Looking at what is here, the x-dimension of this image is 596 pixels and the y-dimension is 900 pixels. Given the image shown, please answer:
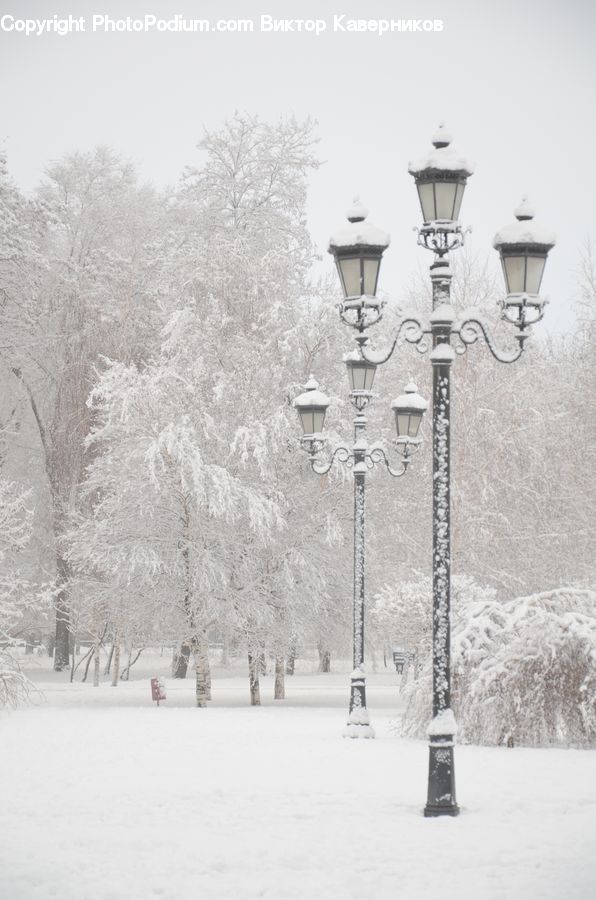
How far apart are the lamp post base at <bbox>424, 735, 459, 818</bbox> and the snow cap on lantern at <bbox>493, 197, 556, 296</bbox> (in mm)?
3362

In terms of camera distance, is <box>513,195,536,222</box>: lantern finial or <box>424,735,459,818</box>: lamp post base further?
<box>513,195,536,222</box>: lantern finial

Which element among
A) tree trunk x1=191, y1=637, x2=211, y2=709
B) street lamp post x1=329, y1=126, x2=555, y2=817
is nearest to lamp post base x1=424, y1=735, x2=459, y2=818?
street lamp post x1=329, y1=126, x2=555, y2=817

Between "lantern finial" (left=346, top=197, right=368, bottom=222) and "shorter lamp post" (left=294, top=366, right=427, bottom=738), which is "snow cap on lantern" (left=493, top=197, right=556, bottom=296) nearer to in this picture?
"lantern finial" (left=346, top=197, right=368, bottom=222)

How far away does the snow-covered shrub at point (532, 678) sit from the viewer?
12656 millimetres

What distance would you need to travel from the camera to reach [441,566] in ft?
27.5

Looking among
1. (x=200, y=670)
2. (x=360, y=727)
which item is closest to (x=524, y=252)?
(x=360, y=727)

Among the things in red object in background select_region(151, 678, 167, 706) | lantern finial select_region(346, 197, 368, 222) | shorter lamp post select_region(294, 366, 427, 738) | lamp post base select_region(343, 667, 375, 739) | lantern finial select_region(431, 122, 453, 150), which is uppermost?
lantern finial select_region(431, 122, 453, 150)

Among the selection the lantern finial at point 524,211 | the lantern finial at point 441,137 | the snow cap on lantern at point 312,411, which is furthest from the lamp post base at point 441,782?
the snow cap on lantern at point 312,411

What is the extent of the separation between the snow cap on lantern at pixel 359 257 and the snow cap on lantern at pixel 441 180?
0.54 meters

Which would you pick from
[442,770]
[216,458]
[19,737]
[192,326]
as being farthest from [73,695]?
[442,770]

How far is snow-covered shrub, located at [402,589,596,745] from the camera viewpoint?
12.7m

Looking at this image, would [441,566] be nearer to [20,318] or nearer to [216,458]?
[216,458]

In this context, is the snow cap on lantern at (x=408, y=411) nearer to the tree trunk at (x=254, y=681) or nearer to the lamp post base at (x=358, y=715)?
the lamp post base at (x=358, y=715)

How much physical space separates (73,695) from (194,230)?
13232 mm
